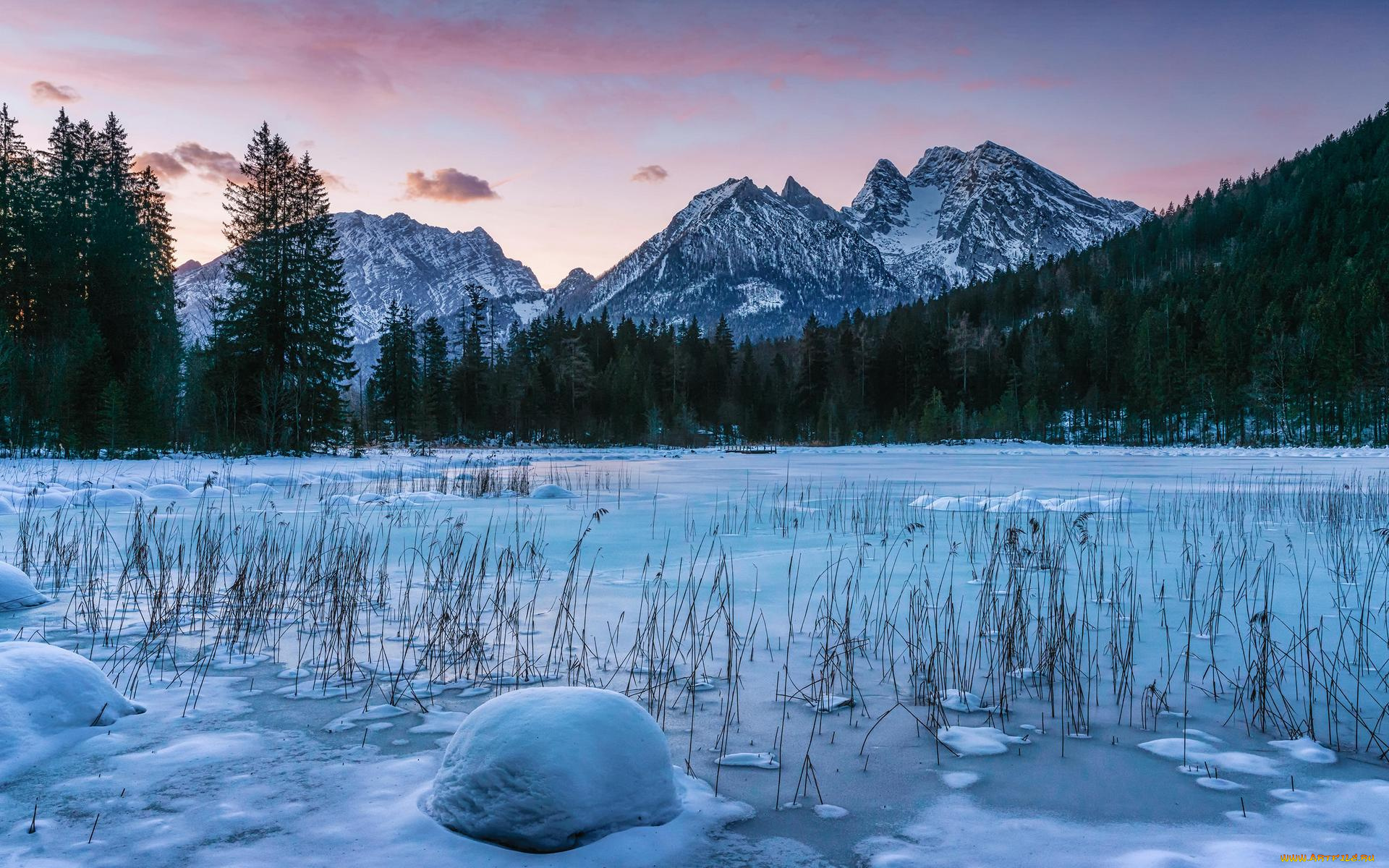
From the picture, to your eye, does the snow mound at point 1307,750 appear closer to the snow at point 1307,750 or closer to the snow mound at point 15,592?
the snow at point 1307,750

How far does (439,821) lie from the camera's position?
2.90 meters

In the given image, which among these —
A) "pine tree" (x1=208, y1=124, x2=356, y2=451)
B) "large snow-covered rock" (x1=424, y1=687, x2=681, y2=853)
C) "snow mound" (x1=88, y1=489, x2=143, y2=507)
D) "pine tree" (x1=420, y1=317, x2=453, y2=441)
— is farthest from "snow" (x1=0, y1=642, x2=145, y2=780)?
"pine tree" (x1=420, y1=317, x2=453, y2=441)

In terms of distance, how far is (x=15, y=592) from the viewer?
643 cm

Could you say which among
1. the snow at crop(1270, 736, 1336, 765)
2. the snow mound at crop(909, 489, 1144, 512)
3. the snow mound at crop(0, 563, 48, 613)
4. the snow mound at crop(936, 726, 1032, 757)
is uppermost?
the snow mound at crop(909, 489, 1144, 512)

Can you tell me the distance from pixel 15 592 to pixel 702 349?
81.8 metres

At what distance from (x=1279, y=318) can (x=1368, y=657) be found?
83470 mm

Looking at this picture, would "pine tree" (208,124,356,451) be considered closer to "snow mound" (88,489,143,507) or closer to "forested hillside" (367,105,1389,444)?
"snow mound" (88,489,143,507)

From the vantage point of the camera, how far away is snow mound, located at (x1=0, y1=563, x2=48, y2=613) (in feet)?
20.7

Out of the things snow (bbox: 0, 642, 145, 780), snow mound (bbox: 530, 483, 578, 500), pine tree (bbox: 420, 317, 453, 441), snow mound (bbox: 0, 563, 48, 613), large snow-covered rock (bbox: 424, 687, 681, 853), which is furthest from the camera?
pine tree (bbox: 420, 317, 453, 441)

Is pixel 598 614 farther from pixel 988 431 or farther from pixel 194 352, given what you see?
pixel 988 431

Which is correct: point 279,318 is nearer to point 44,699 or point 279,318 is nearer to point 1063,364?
point 44,699

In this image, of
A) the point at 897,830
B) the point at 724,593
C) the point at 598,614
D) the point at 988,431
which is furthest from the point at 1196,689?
the point at 988,431

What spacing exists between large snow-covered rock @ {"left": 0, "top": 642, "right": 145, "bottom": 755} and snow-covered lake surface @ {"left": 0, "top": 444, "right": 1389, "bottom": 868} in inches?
0.9

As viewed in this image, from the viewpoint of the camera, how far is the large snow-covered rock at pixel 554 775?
2.79 metres
